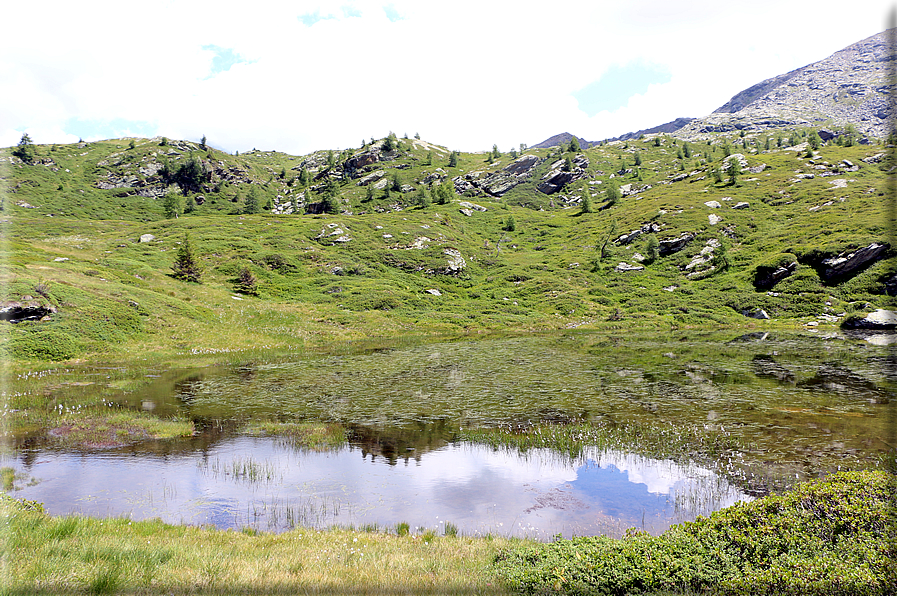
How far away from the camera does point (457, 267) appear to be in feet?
351

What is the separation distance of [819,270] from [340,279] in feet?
307

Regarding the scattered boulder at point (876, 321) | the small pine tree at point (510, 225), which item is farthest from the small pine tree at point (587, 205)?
the scattered boulder at point (876, 321)

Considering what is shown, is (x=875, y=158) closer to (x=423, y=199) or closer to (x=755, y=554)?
(x=423, y=199)

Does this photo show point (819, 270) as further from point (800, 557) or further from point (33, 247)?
point (33, 247)

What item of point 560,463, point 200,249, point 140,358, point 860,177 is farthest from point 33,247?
point 860,177

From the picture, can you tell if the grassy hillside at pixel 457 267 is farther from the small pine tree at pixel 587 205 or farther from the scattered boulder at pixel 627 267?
the small pine tree at pixel 587 205

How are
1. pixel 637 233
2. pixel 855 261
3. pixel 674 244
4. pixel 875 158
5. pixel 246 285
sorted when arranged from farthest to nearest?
pixel 875 158
pixel 637 233
pixel 674 244
pixel 246 285
pixel 855 261

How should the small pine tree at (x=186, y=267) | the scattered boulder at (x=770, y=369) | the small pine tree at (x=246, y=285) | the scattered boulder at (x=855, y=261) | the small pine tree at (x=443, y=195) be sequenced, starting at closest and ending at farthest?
the scattered boulder at (x=770, y=369) → the scattered boulder at (x=855, y=261) → the small pine tree at (x=186, y=267) → the small pine tree at (x=246, y=285) → the small pine tree at (x=443, y=195)

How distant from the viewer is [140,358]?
143 feet

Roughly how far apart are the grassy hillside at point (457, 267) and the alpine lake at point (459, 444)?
1839 centimetres

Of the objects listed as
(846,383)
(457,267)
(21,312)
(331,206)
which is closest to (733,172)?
(457,267)

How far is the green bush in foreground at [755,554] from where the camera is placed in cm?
725

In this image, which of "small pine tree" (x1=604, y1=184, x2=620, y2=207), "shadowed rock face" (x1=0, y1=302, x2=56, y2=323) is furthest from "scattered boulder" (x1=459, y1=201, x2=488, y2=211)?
"shadowed rock face" (x1=0, y1=302, x2=56, y2=323)

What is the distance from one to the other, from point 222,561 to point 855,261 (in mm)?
100162
